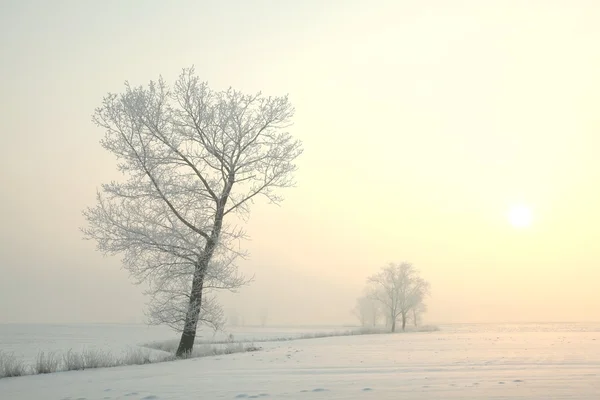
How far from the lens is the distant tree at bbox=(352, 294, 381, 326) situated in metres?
115

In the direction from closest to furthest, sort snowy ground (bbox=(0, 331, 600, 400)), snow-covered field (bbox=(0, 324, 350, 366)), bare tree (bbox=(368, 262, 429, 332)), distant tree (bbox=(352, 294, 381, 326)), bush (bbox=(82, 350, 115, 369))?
snowy ground (bbox=(0, 331, 600, 400)), bush (bbox=(82, 350, 115, 369)), snow-covered field (bbox=(0, 324, 350, 366)), bare tree (bbox=(368, 262, 429, 332)), distant tree (bbox=(352, 294, 381, 326))

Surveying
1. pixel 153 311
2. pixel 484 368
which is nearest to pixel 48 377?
pixel 153 311

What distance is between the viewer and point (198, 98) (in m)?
18.7

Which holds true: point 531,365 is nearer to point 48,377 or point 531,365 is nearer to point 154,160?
point 48,377

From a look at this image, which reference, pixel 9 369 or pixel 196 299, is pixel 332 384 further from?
pixel 196 299

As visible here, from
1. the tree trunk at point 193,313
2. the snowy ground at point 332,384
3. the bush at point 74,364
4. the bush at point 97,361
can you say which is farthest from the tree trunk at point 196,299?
the snowy ground at point 332,384

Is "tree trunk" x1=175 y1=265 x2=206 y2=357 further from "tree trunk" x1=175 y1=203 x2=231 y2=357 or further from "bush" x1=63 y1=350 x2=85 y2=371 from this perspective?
"bush" x1=63 y1=350 x2=85 y2=371

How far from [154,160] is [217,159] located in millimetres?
2619

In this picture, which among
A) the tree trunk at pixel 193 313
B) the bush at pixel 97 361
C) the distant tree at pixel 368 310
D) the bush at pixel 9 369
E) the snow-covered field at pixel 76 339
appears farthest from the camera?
the distant tree at pixel 368 310

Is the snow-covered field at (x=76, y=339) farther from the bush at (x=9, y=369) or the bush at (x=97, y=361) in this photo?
the bush at (x=9, y=369)

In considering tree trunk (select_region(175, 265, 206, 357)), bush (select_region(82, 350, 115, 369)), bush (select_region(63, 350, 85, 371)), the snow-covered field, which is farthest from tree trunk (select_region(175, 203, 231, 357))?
bush (select_region(63, 350, 85, 371))

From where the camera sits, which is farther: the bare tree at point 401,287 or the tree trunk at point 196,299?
the bare tree at point 401,287

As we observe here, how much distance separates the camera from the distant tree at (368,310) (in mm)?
115125

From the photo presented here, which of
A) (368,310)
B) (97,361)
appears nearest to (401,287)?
(368,310)
